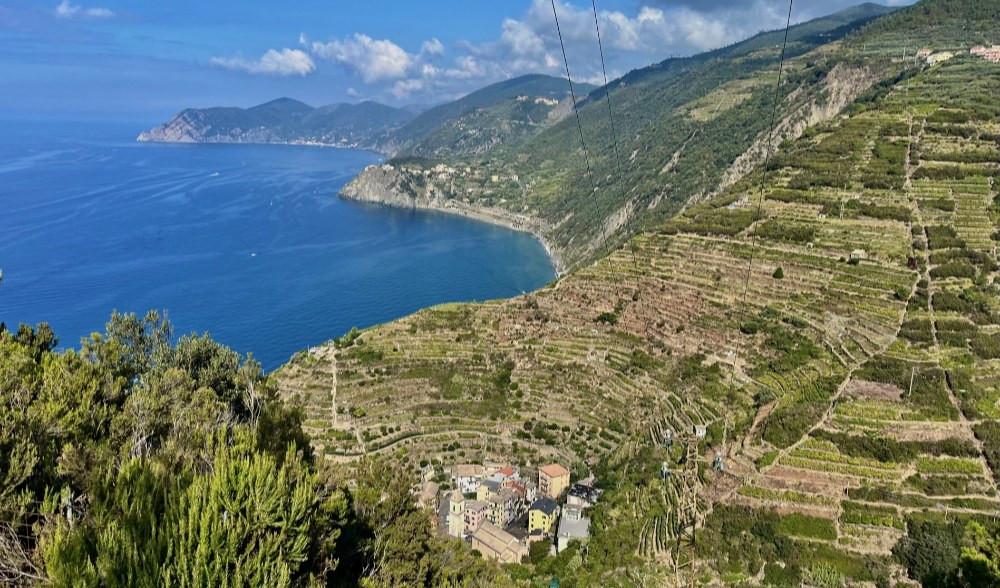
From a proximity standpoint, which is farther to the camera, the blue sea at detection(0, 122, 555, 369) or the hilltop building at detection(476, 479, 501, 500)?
the blue sea at detection(0, 122, 555, 369)

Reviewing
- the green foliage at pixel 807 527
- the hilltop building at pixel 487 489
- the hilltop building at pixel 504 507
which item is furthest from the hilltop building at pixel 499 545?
the green foliage at pixel 807 527

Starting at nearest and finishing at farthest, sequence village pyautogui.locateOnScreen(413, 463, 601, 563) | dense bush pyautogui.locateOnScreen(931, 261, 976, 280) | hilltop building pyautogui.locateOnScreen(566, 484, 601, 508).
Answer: village pyautogui.locateOnScreen(413, 463, 601, 563)
hilltop building pyautogui.locateOnScreen(566, 484, 601, 508)
dense bush pyautogui.locateOnScreen(931, 261, 976, 280)

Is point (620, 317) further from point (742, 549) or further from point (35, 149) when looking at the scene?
point (35, 149)

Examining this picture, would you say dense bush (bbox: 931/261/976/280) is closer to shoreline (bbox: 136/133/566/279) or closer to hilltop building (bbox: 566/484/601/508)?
hilltop building (bbox: 566/484/601/508)

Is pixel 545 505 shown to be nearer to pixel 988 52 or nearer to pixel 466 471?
pixel 466 471

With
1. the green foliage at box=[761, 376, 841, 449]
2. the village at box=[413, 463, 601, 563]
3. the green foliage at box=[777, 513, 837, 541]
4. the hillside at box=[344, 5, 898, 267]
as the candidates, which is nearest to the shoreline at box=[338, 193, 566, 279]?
the hillside at box=[344, 5, 898, 267]

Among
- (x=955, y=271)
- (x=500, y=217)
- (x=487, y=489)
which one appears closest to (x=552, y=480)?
(x=487, y=489)
